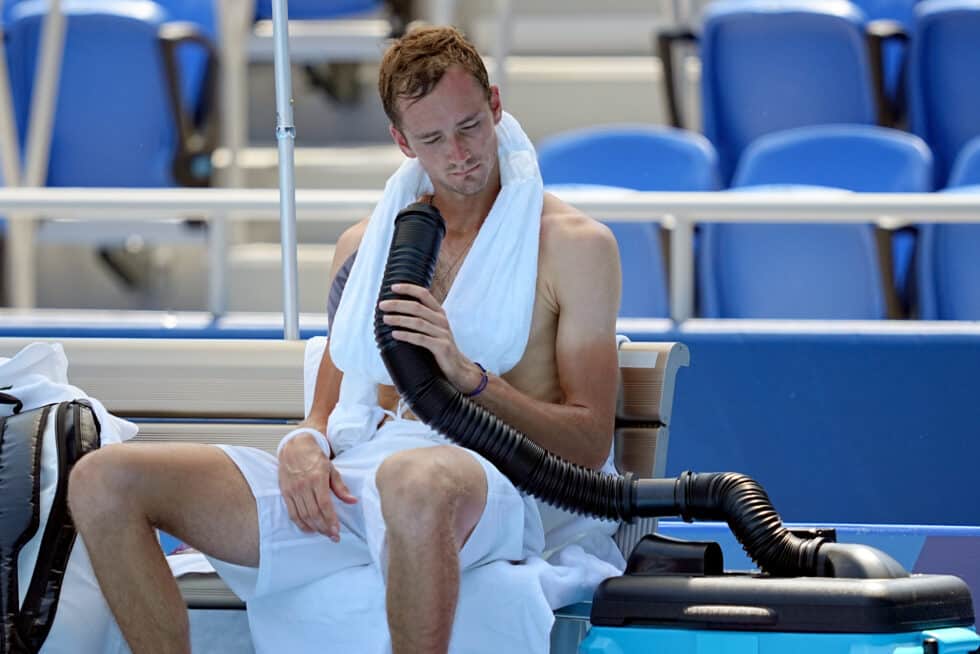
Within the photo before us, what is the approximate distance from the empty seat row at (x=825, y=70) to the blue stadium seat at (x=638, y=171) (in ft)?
1.16

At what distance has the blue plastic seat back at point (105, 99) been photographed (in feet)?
18.7

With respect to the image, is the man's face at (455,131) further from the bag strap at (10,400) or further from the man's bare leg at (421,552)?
the bag strap at (10,400)

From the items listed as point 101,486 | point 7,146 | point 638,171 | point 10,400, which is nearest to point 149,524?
point 101,486

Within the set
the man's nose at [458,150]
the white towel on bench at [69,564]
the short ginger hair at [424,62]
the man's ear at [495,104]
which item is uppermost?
the short ginger hair at [424,62]

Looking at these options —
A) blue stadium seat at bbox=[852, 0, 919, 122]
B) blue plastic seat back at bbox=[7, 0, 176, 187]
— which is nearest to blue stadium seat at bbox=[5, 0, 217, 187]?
blue plastic seat back at bbox=[7, 0, 176, 187]

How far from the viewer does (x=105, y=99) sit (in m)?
5.75

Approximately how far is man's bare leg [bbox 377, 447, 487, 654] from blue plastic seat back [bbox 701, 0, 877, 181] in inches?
119

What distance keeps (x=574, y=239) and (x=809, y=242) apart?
1860 mm

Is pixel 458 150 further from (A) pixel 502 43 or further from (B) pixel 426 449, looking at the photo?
(A) pixel 502 43

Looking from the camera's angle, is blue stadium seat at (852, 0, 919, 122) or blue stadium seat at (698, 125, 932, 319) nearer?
blue stadium seat at (698, 125, 932, 319)

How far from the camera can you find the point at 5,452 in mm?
2625

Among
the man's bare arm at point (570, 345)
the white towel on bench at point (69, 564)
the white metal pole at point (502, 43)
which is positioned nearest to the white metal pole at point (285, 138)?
the white towel on bench at point (69, 564)

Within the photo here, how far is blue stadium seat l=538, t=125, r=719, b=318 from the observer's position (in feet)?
14.6

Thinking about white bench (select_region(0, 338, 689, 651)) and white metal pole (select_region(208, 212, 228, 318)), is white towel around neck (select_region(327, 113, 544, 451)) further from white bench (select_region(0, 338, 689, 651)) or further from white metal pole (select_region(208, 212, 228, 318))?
white metal pole (select_region(208, 212, 228, 318))
